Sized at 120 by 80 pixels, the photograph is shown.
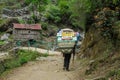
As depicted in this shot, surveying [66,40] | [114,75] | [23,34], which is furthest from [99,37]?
[23,34]

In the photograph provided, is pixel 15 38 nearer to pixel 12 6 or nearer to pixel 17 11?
pixel 17 11

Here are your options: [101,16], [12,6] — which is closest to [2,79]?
[101,16]

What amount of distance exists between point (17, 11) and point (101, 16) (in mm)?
45386

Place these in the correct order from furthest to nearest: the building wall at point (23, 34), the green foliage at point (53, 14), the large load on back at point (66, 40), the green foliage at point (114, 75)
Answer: the green foliage at point (53, 14)
the building wall at point (23, 34)
the large load on back at point (66, 40)
the green foliage at point (114, 75)

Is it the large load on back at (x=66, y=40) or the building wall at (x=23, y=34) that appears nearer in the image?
the large load on back at (x=66, y=40)

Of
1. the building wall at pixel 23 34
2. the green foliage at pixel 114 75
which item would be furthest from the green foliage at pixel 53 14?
the green foliage at pixel 114 75

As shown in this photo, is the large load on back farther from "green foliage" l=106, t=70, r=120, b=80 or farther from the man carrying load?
"green foliage" l=106, t=70, r=120, b=80

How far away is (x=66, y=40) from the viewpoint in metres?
11.6

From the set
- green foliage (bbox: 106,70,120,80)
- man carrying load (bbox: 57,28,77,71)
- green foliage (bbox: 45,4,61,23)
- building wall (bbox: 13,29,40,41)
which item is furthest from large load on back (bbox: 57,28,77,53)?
green foliage (bbox: 45,4,61,23)

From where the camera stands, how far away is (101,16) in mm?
10938

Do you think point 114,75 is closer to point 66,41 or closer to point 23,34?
point 66,41

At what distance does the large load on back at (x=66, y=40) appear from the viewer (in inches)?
455

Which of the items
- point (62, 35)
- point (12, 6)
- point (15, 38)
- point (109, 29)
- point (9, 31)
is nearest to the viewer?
point (109, 29)

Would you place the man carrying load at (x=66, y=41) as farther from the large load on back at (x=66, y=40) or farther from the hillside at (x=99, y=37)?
the hillside at (x=99, y=37)
